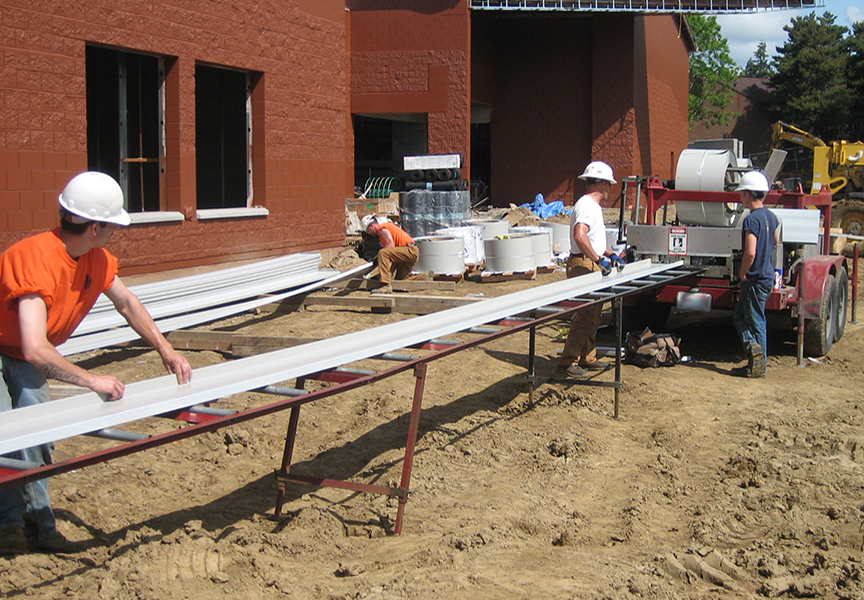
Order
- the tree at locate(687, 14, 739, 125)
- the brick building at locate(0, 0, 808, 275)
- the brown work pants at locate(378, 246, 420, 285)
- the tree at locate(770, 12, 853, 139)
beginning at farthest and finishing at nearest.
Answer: the tree at locate(687, 14, 739, 125) → the tree at locate(770, 12, 853, 139) → the brown work pants at locate(378, 246, 420, 285) → the brick building at locate(0, 0, 808, 275)

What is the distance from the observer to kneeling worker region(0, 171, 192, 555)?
12.3 feet

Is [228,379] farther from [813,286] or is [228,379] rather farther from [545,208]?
[545,208]

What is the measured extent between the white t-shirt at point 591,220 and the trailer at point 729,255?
109cm

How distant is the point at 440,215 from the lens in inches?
655

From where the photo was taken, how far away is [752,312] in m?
8.10

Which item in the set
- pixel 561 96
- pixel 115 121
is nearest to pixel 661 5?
pixel 561 96

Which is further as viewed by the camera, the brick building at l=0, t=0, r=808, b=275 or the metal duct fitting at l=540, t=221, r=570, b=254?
the metal duct fitting at l=540, t=221, r=570, b=254

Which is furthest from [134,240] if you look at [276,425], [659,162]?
[659,162]

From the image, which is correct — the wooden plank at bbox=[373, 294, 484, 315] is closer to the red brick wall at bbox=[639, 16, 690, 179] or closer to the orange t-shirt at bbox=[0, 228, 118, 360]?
the orange t-shirt at bbox=[0, 228, 118, 360]

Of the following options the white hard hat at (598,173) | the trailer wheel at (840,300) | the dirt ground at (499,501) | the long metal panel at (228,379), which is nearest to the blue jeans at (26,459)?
the dirt ground at (499,501)

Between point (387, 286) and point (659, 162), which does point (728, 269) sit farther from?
point (659, 162)

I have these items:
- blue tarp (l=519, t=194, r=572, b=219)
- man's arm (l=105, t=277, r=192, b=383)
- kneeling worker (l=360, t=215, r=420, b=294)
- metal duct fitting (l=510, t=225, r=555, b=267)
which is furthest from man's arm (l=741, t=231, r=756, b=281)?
blue tarp (l=519, t=194, r=572, b=219)

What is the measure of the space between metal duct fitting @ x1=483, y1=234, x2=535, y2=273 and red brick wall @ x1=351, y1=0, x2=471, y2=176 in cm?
862

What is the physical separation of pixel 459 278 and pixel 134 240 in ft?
17.5
